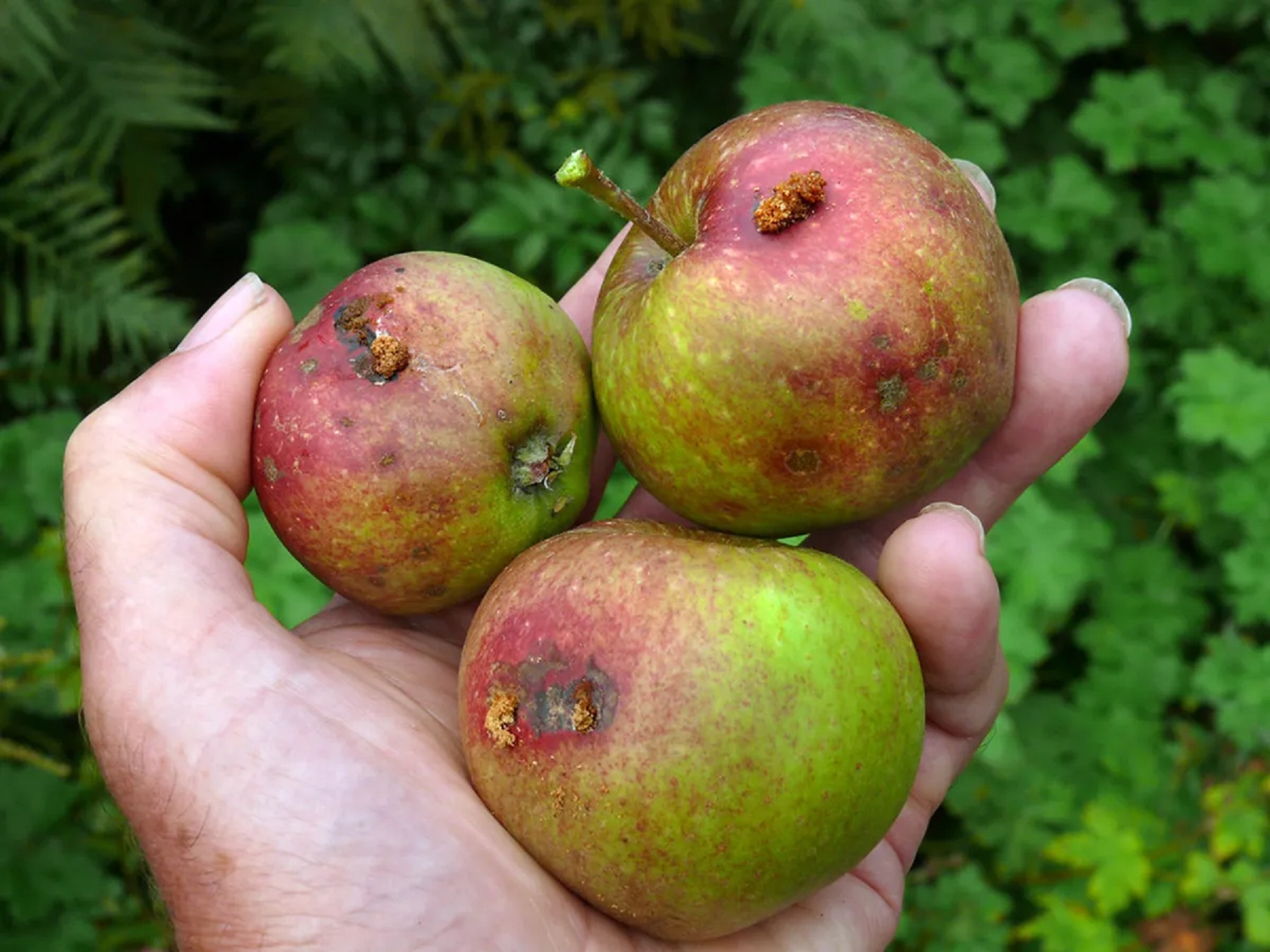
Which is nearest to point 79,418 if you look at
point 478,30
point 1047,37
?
point 478,30

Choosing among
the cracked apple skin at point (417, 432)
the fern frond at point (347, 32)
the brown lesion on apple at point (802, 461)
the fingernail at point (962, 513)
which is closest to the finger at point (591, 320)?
the cracked apple skin at point (417, 432)

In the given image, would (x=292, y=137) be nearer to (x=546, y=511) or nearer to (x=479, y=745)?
(x=546, y=511)

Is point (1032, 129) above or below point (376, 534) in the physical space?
below

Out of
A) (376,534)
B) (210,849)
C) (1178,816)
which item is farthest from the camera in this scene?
(1178,816)

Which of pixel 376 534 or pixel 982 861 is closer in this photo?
pixel 376 534

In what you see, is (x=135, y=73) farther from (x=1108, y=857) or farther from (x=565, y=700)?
(x=1108, y=857)

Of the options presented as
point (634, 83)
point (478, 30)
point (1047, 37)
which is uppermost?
point (478, 30)

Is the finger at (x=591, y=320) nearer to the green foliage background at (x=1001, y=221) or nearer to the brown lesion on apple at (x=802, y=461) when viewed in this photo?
the green foliage background at (x=1001, y=221)

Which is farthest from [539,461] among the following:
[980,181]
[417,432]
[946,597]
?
[980,181]
